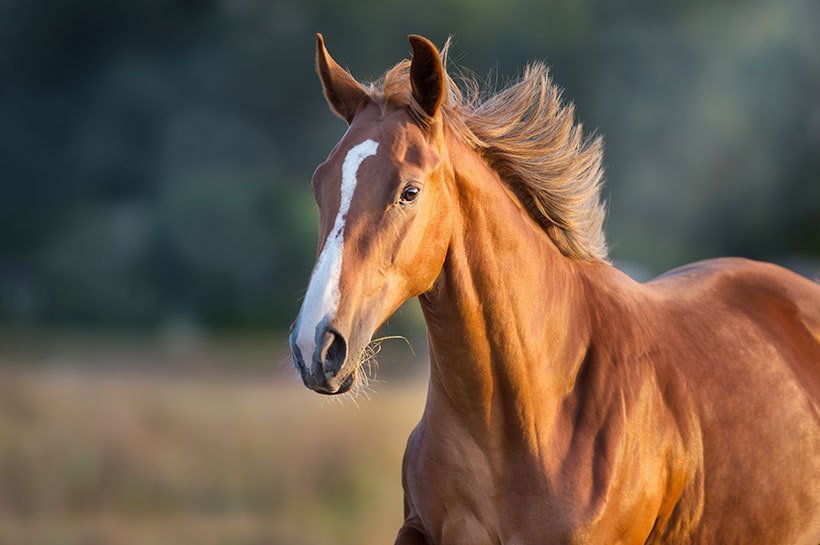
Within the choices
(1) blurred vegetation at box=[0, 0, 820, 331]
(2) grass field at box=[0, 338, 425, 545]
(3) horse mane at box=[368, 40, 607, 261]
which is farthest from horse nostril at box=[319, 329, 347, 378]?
(1) blurred vegetation at box=[0, 0, 820, 331]

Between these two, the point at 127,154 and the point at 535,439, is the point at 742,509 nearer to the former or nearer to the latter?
the point at 535,439

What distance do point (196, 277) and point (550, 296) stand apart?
1659 cm

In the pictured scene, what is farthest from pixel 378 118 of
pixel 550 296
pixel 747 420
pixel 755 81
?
pixel 755 81

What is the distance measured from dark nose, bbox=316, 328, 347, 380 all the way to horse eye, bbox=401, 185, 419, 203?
0.45 metres

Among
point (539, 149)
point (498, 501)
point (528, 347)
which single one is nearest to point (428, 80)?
point (539, 149)

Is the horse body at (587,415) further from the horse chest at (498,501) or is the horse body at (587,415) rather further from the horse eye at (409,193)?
the horse eye at (409,193)

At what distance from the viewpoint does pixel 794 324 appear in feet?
14.8

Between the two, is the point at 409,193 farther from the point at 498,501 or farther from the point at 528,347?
the point at 498,501

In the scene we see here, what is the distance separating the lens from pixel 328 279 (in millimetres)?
2986

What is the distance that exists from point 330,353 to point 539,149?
4.15 feet

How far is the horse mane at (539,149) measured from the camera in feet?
12.2

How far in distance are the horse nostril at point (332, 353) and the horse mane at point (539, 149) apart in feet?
3.01

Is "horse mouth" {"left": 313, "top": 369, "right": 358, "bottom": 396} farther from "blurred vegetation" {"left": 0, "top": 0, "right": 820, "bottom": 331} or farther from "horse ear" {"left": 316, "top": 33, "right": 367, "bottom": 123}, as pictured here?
"blurred vegetation" {"left": 0, "top": 0, "right": 820, "bottom": 331}

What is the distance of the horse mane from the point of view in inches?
146
